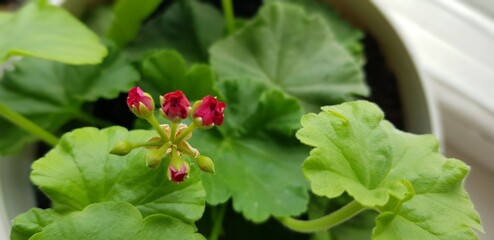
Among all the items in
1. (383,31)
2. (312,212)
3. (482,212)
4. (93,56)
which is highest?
(93,56)

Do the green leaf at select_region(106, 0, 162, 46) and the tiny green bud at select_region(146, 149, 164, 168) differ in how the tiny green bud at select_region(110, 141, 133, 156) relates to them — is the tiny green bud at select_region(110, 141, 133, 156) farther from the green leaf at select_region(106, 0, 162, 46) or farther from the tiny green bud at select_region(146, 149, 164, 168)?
the green leaf at select_region(106, 0, 162, 46)

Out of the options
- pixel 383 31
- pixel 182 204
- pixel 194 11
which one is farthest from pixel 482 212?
pixel 182 204

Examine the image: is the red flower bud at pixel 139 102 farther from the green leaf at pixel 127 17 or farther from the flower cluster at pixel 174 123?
the green leaf at pixel 127 17

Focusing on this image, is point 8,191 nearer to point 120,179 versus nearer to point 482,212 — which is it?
point 120,179

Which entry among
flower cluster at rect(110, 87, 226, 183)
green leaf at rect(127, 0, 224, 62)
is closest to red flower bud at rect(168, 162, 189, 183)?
flower cluster at rect(110, 87, 226, 183)

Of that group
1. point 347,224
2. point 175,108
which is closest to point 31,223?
point 175,108

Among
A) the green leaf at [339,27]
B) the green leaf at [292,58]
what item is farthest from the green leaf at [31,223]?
the green leaf at [339,27]

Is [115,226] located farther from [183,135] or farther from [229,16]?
[229,16]
